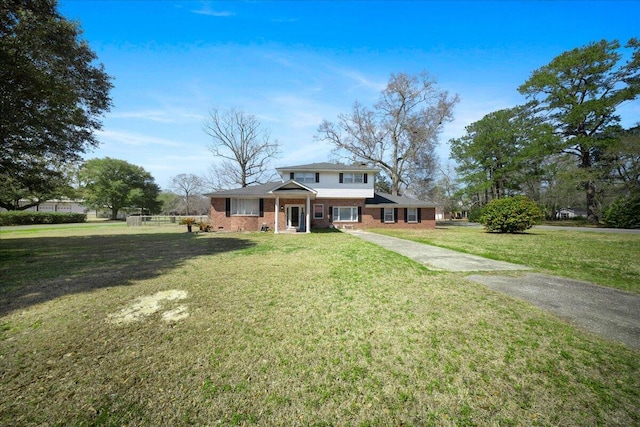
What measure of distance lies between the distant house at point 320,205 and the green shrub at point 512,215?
555cm

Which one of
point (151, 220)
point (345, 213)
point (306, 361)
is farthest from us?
point (151, 220)

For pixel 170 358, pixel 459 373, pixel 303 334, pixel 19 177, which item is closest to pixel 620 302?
pixel 459 373

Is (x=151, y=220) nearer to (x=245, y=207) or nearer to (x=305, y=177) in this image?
(x=245, y=207)

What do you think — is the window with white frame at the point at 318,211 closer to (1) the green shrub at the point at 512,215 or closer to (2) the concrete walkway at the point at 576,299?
(1) the green shrub at the point at 512,215

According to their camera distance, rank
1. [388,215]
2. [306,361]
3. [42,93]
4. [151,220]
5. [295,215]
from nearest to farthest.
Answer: [306,361]
[42,93]
[295,215]
[388,215]
[151,220]

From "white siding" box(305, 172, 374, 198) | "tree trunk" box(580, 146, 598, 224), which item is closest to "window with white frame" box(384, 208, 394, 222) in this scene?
"white siding" box(305, 172, 374, 198)

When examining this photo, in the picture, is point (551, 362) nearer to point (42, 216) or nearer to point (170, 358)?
point (170, 358)

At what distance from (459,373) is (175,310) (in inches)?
179

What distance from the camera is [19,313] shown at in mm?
4434

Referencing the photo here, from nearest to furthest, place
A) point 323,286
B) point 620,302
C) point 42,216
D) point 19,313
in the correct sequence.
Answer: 1. point 19,313
2. point 620,302
3. point 323,286
4. point 42,216

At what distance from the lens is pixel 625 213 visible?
21.6 meters

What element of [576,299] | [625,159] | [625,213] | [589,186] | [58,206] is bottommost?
[576,299]

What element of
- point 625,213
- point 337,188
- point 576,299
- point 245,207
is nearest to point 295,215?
point 245,207

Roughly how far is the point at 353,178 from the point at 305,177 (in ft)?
15.0
